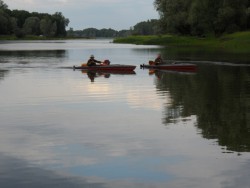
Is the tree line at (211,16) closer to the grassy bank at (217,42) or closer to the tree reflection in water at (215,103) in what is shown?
the grassy bank at (217,42)

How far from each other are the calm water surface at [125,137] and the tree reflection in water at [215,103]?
46mm

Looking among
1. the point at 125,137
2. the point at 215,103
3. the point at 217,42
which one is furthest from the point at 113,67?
the point at 217,42

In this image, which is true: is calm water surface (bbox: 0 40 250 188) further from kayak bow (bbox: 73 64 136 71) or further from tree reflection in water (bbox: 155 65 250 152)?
kayak bow (bbox: 73 64 136 71)

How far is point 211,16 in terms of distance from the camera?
4525 inches

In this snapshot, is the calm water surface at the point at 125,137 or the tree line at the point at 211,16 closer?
the calm water surface at the point at 125,137

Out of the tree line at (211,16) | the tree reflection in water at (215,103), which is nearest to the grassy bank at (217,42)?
the tree line at (211,16)

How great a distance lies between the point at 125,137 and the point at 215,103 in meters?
9.44

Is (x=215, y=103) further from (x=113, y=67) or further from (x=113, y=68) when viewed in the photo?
(x=113, y=68)

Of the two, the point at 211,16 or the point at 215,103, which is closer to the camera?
the point at 215,103

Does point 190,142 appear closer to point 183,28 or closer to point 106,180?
point 106,180

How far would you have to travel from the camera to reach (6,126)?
2081 cm

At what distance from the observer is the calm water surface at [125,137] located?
44.9 feet

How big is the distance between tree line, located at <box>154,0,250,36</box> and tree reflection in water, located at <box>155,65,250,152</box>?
6856cm

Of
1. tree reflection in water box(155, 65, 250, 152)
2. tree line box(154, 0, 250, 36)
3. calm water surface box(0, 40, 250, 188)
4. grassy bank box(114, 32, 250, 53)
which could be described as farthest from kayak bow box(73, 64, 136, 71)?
tree line box(154, 0, 250, 36)
